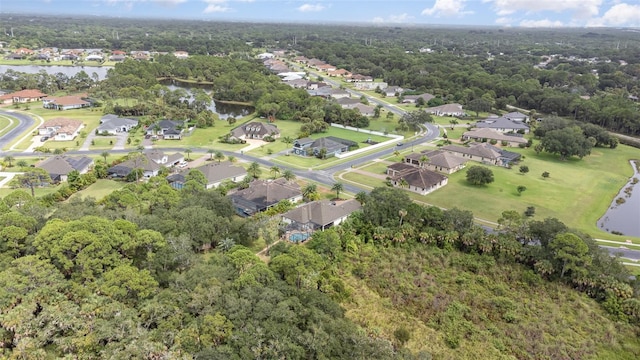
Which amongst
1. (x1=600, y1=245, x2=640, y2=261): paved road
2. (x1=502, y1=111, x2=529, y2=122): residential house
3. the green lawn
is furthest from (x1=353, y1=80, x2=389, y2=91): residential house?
(x1=600, y1=245, x2=640, y2=261): paved road

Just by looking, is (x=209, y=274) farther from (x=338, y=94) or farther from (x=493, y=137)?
(x=338, y=94)

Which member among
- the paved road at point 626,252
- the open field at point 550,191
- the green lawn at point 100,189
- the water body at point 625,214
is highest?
the green lawn at point 100,189

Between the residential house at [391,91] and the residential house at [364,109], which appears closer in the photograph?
the residential house at [364,109]

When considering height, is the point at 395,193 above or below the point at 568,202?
above

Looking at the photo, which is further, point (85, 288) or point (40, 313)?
point (85, 288)

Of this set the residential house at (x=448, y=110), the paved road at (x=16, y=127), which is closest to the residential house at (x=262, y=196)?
the paved road at (x=16, y=127)

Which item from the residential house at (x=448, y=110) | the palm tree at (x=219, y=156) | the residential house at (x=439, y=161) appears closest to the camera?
the palm tree at (x=219, y=156)

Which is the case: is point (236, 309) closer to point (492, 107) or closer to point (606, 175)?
point (606, 175)

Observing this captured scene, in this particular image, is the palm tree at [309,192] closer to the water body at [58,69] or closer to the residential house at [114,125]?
the residential house at [114,125]

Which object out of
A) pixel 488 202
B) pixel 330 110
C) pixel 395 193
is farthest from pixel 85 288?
pixel 330 110
